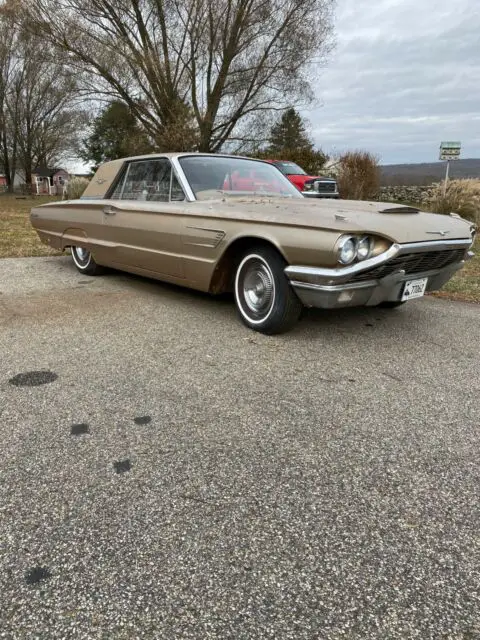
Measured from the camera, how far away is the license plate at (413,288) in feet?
11.5

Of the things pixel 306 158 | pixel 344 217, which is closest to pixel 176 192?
pixel 344 217

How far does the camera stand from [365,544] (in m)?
1.60

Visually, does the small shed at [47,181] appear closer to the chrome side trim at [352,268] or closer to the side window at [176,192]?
the side window at [176,192]

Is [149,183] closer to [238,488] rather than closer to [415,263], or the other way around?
[415,263]

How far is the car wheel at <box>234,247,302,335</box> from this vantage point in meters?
3.47

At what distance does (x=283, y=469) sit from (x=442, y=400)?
1172mm

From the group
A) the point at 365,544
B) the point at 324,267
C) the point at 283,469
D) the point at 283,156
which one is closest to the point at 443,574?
the point at 365,544

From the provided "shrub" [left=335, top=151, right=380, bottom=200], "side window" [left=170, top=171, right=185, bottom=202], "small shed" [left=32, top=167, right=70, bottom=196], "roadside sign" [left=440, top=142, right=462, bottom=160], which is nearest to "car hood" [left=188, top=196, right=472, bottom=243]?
"side window" [left=170, top=171, right=185, bottom=202]

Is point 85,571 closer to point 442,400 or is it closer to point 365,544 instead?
point 365,544

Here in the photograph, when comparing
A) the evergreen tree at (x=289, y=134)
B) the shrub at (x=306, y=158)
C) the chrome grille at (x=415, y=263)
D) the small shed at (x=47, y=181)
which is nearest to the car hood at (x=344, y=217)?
the chrome grille at (x=415, y=263)

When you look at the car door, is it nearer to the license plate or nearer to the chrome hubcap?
the chrome hubcap

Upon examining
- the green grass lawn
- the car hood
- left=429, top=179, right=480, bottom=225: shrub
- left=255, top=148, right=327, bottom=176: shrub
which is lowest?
the green grass lawn

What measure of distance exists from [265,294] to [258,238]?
0.43 metres

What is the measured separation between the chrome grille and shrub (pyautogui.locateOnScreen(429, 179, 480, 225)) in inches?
324
